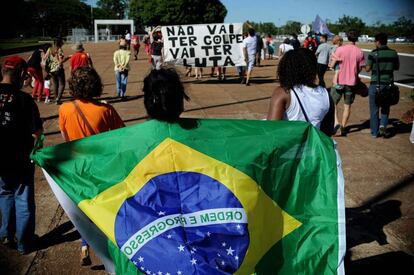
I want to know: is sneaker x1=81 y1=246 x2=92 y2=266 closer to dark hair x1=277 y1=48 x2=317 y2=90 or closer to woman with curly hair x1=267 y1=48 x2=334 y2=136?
woman with curly hair x1=267 y1=48 x2=334 y2=136

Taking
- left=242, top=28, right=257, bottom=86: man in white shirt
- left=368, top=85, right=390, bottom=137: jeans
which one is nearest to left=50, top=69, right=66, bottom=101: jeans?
left=242, top=28, right=257, bottom=86: man in white shirt

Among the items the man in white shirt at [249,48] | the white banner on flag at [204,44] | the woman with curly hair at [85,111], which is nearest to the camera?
the woman with curly hair at [85,111]

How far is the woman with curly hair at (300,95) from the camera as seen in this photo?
3.15 meters

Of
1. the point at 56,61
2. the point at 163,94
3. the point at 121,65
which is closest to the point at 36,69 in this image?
the point at 56,61

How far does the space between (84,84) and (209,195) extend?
54.2 inches

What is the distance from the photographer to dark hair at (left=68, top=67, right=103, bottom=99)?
318 centimetres

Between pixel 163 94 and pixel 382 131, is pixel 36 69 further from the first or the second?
pixel 163 94

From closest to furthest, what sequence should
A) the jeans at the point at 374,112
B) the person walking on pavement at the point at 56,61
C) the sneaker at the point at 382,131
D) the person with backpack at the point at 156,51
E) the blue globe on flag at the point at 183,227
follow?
the blue globe on flag at the point at 183,227 → the jeans at the point at 374,112 → the sneaker at the point at 382,131 → the person walking on pavement at the point at 56,61 → the person with backpack at the point at 156,51

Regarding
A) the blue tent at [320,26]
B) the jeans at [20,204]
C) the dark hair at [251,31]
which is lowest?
the jeans at [20,204]

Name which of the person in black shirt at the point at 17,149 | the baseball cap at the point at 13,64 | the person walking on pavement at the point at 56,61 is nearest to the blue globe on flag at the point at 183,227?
the person in black shirt at the point at 17,149

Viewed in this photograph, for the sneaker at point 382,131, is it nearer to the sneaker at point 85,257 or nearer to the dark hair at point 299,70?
the dark hair at point 299,70

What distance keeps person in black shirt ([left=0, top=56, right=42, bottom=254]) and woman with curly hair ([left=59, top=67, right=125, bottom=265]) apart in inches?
24.9

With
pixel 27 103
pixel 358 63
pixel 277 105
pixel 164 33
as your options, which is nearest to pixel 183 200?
pixel 277 105

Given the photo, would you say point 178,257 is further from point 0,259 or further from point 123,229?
point 0,259
